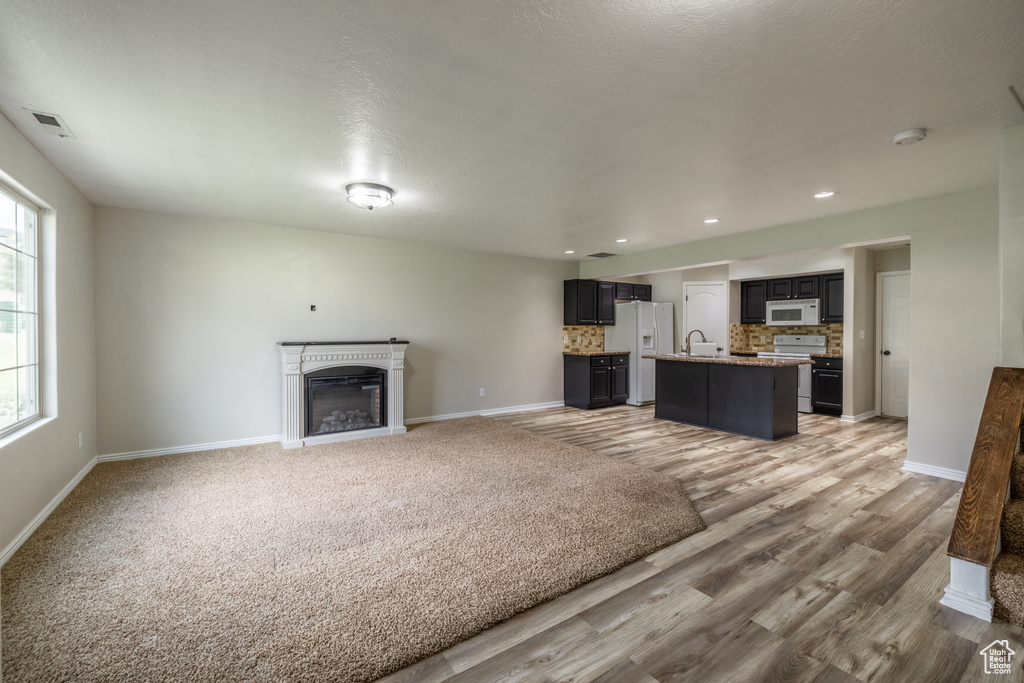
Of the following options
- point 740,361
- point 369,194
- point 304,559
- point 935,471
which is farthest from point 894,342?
point 304,559

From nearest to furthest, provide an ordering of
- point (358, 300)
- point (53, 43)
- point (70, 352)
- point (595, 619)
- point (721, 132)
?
1. point (53, 43)
2. point (595, 619)
3. point (721, 132)
4. point (70, 352)
5. point (358, 300)

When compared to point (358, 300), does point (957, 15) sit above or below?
above

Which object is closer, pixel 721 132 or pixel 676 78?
pixel 676 78

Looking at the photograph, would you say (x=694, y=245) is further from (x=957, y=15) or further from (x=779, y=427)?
(x=957, y=15)

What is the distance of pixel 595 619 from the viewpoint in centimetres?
196

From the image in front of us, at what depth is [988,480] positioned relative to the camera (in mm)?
2004

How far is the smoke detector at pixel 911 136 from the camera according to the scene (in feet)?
8.36

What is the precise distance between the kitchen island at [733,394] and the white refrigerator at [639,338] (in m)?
1.27

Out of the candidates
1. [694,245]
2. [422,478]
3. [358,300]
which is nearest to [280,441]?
[358,300]

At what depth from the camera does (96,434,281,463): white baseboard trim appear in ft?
14.2

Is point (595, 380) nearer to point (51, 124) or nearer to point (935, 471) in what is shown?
point (935, 471)

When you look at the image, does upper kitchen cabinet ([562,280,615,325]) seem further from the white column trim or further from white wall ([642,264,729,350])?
the white column trim

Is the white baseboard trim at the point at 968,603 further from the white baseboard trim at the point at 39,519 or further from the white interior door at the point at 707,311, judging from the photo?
the white interior door at the point at 707,311

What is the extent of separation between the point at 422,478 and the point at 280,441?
2218mm
